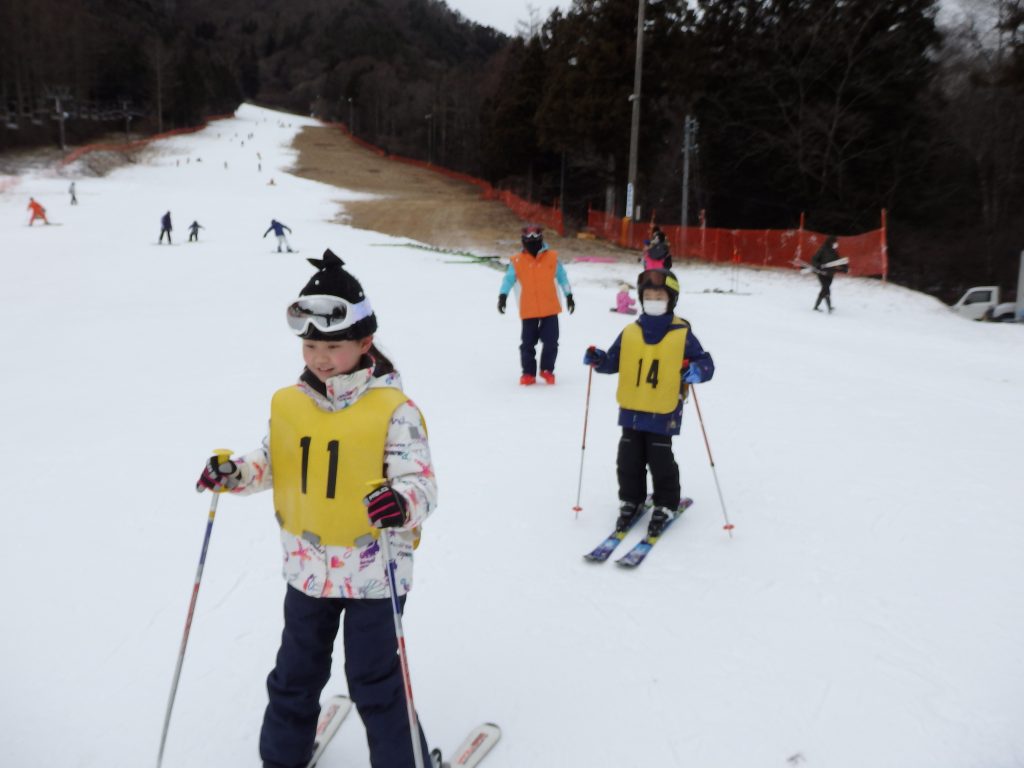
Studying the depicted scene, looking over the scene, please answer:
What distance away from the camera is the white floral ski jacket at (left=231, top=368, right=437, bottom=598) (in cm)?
223

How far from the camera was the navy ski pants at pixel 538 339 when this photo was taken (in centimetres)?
783

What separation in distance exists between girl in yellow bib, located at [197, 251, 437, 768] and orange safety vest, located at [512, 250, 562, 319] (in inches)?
211

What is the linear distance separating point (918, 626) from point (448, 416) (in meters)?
4.41

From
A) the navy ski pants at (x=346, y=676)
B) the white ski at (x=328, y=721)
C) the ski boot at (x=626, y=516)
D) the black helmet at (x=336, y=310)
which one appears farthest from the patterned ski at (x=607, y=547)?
the black helmet at (x=336, y=310)

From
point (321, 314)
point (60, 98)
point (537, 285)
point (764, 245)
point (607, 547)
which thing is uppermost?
point (60, 98)

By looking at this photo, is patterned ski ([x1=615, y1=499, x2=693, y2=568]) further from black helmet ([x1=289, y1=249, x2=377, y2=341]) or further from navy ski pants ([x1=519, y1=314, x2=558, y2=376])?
navy ski pants ([x1=519, y1=314, x2=558, y2=376])

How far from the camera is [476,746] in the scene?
8.88 ft

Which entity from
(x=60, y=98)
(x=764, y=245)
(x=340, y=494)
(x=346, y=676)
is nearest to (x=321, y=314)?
(x=340, y=494)

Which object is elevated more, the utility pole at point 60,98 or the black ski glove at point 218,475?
the utility pole at point 60,98

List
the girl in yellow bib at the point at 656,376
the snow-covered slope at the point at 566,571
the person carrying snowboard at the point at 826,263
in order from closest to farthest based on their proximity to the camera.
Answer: the snow-covered slope at the point at 566,571
the girl in yellow bib at the point at 656,376
the person carrying snowboard at the point at 826,263

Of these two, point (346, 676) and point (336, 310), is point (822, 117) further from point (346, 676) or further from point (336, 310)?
point (346, 676)

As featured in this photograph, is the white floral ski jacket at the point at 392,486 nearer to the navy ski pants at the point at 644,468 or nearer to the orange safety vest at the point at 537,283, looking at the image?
the navy ski pants at the point at 644,468

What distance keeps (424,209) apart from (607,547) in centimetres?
3155

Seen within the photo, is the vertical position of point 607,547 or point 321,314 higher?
point 321,314
